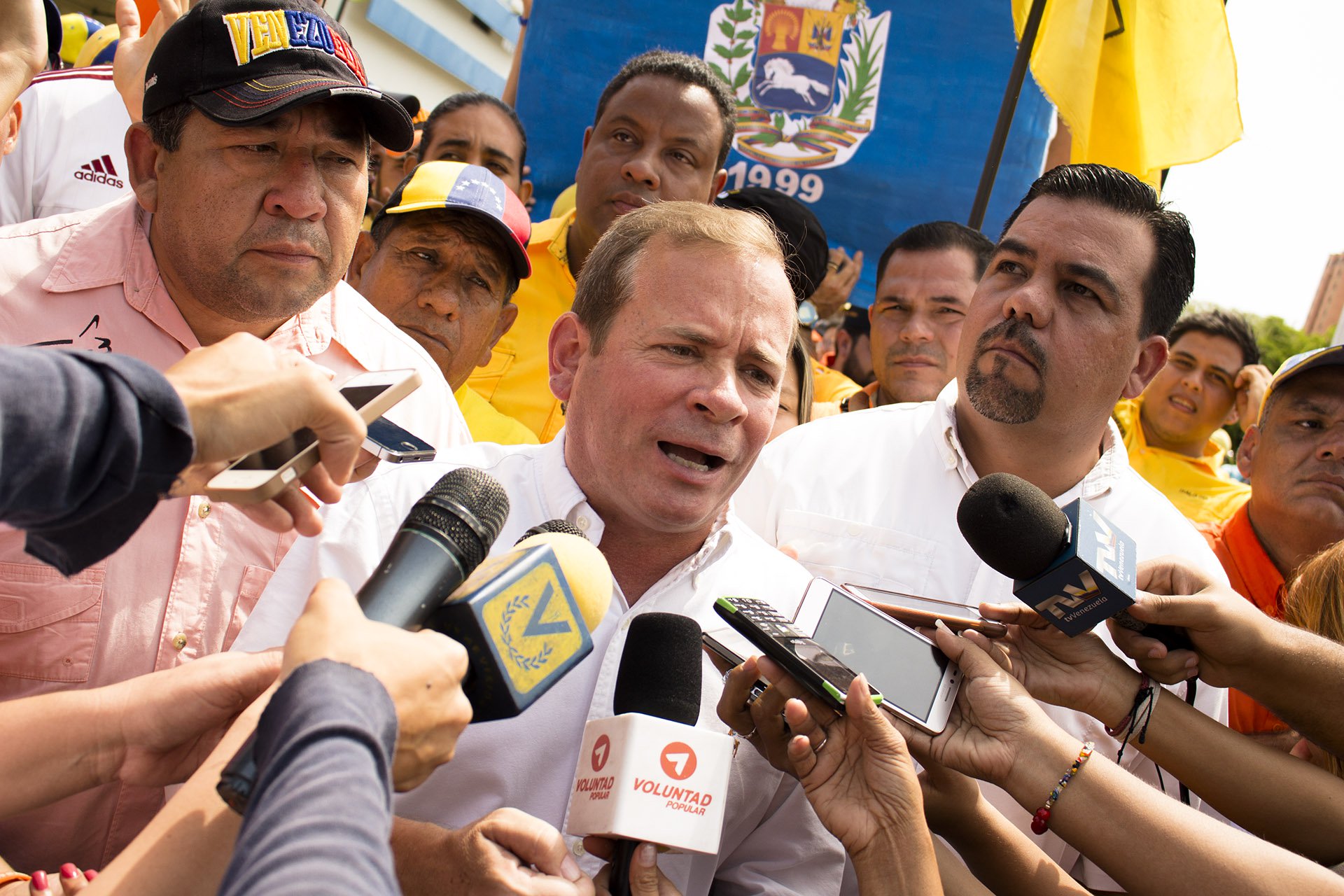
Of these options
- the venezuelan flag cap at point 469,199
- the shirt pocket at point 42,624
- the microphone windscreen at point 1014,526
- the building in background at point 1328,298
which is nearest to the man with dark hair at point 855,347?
the venezuelan flag cap at point 469,199

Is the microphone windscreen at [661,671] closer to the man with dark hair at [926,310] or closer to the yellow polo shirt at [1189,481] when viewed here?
the man with dark hair at [926,310]

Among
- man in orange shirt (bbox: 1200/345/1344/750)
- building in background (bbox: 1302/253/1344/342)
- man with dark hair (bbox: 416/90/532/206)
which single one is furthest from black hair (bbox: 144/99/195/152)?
building in background (bbox: 1302/253/1344/342)

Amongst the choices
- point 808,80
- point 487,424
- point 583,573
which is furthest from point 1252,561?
point 808,80

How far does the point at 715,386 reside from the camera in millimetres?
2264

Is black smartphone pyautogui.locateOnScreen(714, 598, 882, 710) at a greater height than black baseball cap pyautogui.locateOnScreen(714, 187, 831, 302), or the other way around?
black baseball cap pyautogui.locateOnScreen(714, 187, 831, 302)

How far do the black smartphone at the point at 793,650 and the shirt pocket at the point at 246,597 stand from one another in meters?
1.19

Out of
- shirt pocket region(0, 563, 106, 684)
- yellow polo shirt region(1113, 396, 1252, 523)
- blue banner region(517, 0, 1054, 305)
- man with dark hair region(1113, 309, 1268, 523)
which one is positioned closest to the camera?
shirt pocket region(0, 563, 106, 684)

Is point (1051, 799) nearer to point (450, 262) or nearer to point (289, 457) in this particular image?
point (289, 457)

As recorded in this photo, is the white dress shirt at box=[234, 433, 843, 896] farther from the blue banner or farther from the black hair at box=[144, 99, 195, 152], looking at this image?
the blue banner

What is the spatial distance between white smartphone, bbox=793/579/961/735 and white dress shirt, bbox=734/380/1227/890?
3.07 feet

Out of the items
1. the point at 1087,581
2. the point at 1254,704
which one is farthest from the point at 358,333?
the point at 1254,704

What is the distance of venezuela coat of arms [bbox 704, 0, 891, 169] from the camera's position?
6914mm

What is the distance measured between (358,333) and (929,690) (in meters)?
1.85

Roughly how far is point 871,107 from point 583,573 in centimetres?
636
